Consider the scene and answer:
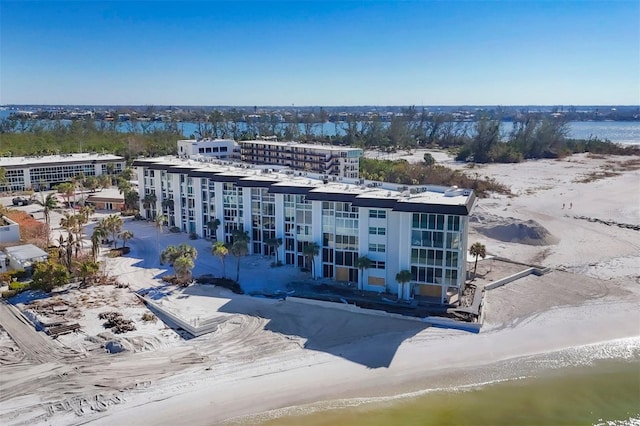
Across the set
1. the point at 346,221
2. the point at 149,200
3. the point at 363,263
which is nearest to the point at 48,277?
the point at 149,200

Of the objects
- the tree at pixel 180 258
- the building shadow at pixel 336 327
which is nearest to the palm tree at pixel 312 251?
the building shadow at pixel 336 327

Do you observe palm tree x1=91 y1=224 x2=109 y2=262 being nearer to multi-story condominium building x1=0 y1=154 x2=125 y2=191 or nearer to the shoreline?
the shoreline

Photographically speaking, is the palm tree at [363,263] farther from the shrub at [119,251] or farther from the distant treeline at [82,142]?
the distant treeline at [82,142]

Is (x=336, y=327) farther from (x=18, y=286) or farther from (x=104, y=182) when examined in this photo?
(x=104, y=182)

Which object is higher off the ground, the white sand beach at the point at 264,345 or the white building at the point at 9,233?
the white building at the point at 9,233

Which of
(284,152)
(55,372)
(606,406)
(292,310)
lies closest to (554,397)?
(606,406)
